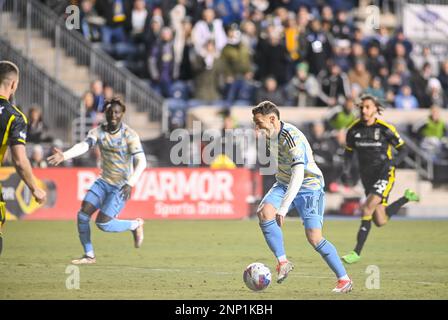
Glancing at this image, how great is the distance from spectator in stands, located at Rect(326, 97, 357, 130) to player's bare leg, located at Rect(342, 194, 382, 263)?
393 inches

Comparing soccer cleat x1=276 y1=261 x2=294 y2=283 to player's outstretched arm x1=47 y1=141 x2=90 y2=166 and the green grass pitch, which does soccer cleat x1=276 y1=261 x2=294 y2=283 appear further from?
player's outstretched arm x1=47 y1=141 x2=90 y2=166

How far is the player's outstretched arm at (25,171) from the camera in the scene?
36.4ft

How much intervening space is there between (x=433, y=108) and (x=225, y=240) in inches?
395

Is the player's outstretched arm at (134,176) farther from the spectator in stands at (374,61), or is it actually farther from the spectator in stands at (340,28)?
the spectator in stands at (340,28)

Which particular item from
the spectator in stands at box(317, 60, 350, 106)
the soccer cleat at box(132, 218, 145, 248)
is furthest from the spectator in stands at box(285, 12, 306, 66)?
the soccer cleat at box(132, 218, 145, 248)

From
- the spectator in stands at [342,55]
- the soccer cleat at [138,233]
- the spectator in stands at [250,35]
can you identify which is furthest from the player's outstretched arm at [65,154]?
the spectator in stands at [342,55]

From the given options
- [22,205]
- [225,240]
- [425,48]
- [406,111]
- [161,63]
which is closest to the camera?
[225,240]

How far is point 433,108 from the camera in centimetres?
2738

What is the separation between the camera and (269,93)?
1051 inches

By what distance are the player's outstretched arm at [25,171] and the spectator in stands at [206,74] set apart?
1565cm

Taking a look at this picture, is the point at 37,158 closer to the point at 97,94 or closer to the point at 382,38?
the point at 97,94

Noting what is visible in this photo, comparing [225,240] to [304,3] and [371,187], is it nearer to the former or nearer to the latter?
[371,187]

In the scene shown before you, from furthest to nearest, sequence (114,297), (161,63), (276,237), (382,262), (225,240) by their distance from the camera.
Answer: (161,63) → (225,240) → (382,262) → (276,237) → (114,297)

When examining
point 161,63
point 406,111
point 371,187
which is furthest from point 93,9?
point 371,187
